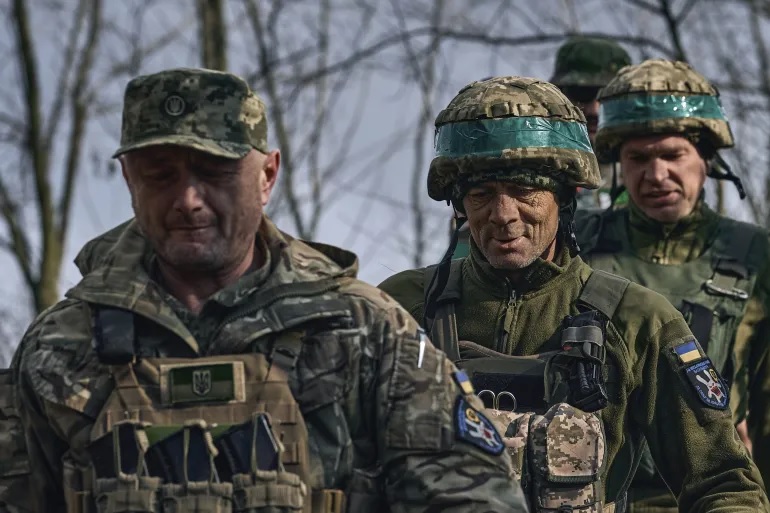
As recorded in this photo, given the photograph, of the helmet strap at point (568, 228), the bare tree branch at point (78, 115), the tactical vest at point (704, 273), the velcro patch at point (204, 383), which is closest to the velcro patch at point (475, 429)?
the velcro patch at point (204, 383)

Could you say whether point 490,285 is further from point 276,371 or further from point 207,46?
point 207,46

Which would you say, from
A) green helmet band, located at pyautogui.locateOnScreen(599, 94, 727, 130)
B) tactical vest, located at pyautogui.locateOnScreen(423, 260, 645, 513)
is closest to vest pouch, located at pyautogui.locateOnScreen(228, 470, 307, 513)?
tactical vest, located at pyautogui.locateOnScreen(423, 260, 645, 513)

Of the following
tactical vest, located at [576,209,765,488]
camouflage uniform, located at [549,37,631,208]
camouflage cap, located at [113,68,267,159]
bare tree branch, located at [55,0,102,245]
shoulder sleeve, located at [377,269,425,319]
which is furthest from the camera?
bare tree branch, located at [55,0,102,245]

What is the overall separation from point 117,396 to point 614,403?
2.09 m

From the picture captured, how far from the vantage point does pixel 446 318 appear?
23.0ft

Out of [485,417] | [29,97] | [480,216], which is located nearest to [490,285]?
[480,216]

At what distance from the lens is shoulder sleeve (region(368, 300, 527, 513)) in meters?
5.09

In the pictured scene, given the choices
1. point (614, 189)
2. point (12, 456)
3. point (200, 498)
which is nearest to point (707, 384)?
point (200, 498)

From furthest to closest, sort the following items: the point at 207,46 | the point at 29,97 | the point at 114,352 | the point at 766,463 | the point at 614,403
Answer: the point at 29,97 → the point at 207,46 → the point at 766,463 → the point at 614,403 → the point at 114,352

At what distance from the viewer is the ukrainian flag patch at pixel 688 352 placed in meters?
6.66

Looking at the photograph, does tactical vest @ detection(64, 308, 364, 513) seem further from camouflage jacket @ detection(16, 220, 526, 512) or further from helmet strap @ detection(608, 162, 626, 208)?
helmet strap @ detection(608, 162, 626, 208)

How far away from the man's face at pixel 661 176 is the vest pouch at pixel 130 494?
14.0 feet

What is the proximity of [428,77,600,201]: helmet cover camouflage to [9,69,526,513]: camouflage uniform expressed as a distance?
1.77 meters

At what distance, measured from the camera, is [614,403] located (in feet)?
22.0
